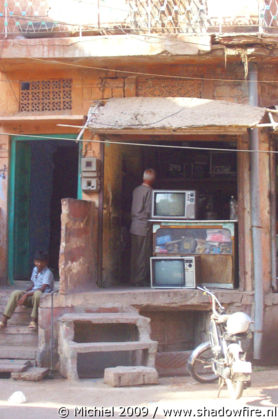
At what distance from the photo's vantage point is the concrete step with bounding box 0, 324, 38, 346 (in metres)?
7.77

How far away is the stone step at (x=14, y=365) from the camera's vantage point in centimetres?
695

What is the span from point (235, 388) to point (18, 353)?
325 centimetres

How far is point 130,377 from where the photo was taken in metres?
6.33

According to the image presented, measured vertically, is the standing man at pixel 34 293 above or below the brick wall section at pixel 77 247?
below

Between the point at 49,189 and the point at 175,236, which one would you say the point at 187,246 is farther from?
the point at 49,189

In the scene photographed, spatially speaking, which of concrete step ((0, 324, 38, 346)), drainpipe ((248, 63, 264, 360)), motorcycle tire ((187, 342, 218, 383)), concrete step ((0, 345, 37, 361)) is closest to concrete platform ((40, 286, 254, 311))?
drainpipe ((248, 63, 264, 360))

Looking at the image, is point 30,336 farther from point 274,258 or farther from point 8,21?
point 8,21

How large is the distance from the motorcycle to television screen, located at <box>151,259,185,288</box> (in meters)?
2.05

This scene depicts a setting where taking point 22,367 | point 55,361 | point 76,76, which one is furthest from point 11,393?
point 76,76

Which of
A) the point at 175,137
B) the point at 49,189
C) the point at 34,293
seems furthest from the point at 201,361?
the point at 49,189

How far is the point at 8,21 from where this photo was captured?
8977 mm

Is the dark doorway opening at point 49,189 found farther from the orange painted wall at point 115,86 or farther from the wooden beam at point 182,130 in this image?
the wooden beam at point 182,130

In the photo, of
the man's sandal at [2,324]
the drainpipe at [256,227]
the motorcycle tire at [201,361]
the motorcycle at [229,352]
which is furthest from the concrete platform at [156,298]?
the motorcycle at [229,352]

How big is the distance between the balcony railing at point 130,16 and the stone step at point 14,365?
190 inches
